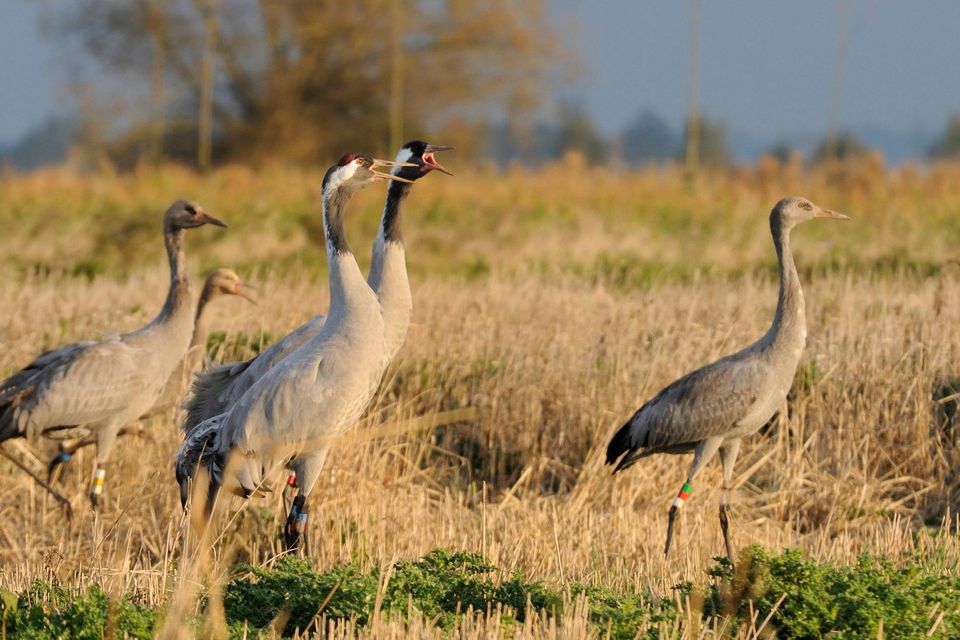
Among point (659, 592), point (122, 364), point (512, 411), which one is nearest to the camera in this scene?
point (659, 592)

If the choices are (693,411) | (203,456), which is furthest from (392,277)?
(693,411)

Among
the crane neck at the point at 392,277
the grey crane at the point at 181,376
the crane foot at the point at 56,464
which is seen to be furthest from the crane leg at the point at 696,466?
the crane foot at the point at 56,464

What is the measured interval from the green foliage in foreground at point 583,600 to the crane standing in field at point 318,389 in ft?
3.87

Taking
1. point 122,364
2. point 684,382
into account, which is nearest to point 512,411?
point 684,382

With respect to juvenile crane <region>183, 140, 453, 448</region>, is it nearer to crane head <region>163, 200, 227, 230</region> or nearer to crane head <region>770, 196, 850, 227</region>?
crane head <region>163, 200, 227, 230</region>

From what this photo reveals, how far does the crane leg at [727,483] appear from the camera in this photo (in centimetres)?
694

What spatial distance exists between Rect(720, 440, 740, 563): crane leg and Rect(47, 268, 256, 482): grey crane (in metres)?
3.10

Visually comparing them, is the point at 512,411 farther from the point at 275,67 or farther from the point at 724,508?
the point at 275,67

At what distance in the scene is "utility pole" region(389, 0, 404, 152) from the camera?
94.2 feet

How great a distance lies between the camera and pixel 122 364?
773 centimetres

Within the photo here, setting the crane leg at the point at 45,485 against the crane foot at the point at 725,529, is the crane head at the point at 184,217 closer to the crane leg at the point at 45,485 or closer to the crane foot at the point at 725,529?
the crane leg at the point at 45,485

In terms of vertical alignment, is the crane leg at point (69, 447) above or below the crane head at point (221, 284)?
below

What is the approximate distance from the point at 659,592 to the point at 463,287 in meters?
7.78

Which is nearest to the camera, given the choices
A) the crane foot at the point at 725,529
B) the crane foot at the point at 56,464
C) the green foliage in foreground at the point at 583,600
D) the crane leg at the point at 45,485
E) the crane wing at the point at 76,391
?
the green foliage in foreground at the point at 583,600
